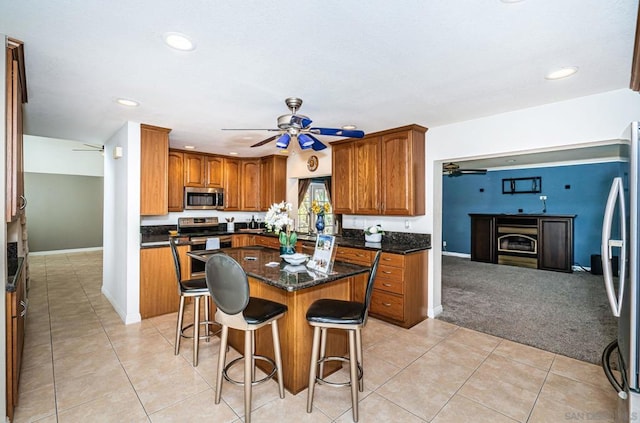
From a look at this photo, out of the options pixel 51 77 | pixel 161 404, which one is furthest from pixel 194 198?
pixel 161 404

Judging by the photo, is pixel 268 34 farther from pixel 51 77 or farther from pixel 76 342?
pixel 76 342

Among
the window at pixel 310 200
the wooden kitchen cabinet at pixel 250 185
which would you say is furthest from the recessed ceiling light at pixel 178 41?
the window at pixel 310 200

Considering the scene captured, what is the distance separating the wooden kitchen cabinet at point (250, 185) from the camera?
596cm

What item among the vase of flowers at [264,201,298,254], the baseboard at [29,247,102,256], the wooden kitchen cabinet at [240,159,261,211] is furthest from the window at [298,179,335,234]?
the baseboard at [29,247,102,256]

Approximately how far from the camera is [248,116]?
3363 millimetres

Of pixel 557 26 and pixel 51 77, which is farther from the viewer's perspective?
pixel 51 77

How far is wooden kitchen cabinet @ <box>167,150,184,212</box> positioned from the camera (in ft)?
16.5

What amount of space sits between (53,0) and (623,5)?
9.21 feet

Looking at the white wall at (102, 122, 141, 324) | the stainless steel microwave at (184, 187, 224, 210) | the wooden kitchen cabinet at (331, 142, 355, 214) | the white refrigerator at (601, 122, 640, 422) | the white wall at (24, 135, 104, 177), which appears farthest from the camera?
the white wall at (24, 135, 104, 177)

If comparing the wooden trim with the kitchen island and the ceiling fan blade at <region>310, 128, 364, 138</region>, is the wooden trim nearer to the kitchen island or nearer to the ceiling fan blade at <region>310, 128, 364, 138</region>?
the ceiling fan blade at <region>310, 128, 364, 138</region>

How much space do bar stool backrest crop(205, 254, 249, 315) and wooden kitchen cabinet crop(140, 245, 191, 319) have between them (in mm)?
2220

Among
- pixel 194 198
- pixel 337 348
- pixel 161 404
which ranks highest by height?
pixel 194 198

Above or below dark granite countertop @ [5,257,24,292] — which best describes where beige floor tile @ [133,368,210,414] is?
below

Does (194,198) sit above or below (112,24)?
below
